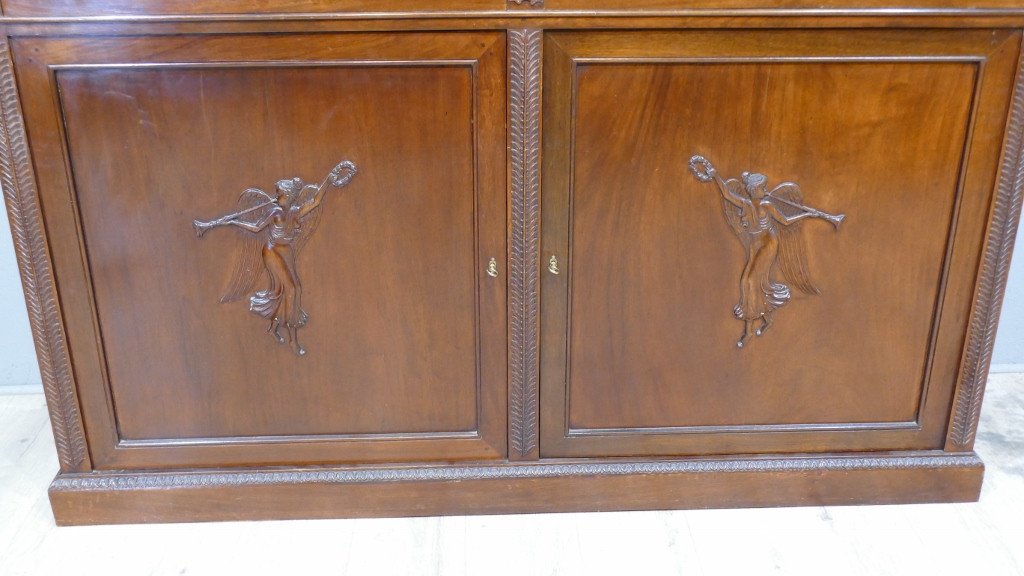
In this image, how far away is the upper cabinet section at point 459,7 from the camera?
4.50 ft

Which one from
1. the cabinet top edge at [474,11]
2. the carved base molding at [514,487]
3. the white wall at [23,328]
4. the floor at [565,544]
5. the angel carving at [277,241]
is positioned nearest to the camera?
the cabinet top edge at [474,11]

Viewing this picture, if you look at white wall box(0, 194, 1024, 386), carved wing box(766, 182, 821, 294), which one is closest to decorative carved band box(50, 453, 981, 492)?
carved wing box(766, 182, 821, 294)

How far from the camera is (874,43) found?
145 centimetres

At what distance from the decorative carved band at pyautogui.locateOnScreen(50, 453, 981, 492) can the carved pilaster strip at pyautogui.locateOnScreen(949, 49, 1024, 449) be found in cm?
11

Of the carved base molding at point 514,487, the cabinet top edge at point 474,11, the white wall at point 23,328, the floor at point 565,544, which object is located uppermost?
the cabinet top edge at point 474,11

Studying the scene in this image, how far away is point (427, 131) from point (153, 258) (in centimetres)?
56

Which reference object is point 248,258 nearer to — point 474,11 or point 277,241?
point 277,241

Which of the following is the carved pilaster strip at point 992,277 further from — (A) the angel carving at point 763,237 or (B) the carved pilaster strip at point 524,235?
(B) the carved pilaster strip at point 524,235

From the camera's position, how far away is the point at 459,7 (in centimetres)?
140

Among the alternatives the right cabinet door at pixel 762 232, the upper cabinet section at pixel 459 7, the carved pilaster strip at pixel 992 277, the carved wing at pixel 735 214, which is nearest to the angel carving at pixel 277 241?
the upper cabinet section at pixel 459 7

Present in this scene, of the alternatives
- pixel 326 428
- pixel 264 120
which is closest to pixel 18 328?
pixel 326 428

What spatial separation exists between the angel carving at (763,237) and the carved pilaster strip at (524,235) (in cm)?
30

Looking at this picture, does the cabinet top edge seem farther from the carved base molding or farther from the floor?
the floor

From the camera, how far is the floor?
5.32ft
